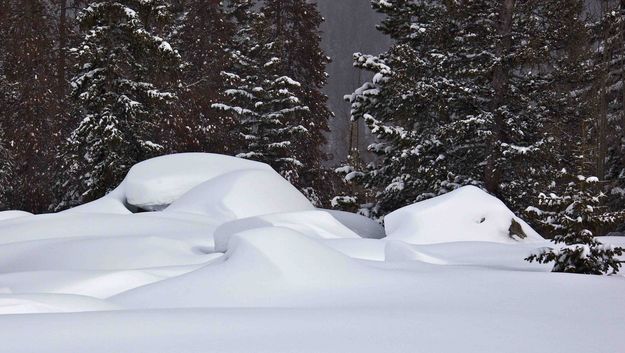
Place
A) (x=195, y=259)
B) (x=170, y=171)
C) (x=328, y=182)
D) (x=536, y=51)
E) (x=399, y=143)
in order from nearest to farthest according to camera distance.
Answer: (x=195, y=259) → (x=170, y=171) → (x=536, y=51) → (x=399, y=143) → (x=328, y=182)

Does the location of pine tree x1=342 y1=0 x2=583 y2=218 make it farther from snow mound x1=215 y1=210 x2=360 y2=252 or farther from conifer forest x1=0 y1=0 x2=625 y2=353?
snow mound x1=215 y1=210 x2=360 y2=252

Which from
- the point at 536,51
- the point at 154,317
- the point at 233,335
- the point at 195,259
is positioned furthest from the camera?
the point at 536,51

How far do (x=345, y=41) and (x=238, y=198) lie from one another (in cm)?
6891

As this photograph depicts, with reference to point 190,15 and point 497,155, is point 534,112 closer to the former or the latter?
point 497,155

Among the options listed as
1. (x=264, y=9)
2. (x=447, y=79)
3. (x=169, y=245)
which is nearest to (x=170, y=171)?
(x=169, y=245)

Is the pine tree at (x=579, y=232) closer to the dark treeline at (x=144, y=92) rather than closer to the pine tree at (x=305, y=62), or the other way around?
Result: the dark treeline at (x=144, y=92)

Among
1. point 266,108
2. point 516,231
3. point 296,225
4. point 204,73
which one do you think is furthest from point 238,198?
point 204,73

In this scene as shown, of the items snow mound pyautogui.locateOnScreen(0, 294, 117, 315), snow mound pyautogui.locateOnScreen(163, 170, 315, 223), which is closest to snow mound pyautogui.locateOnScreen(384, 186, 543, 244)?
snow mound pyautogui.locateOnScreen(163, 170, 315, 223)

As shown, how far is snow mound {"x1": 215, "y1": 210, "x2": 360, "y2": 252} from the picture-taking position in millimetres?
6414

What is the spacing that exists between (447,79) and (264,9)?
10.4 m

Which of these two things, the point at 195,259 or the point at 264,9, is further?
the point at 264,9

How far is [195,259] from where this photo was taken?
19.3 ft

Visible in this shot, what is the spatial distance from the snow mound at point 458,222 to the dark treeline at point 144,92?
875 cm

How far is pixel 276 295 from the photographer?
3.50 meters
